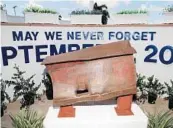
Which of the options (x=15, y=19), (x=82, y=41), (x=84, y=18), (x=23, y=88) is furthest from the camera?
(x=15, y=19)

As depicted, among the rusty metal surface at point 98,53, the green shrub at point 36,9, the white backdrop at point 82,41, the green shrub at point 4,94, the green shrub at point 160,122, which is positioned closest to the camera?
the rusty metal surface at point 98,53

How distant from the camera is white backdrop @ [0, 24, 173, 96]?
7.49 m

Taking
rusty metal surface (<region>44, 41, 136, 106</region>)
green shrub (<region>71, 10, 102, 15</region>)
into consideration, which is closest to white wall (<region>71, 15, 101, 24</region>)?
green shrub (<region>71, 10, 102, 15</region>)

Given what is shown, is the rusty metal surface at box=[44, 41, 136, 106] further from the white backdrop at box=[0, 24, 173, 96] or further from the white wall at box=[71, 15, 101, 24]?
the white wall at box=[71, 15, 101, 24]

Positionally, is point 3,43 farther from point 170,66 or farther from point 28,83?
point 170,66

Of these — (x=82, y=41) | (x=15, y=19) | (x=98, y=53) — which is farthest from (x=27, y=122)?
(x=15, y=19)

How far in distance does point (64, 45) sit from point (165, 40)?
116 inches

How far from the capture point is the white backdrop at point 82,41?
7488 millimetres

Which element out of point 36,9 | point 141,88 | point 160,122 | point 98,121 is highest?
point 36,9

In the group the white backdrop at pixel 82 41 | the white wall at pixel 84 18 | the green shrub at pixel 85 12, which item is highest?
the green shrub at pixel 85 12

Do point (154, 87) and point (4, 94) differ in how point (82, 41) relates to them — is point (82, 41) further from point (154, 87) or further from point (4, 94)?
point (4, 94)

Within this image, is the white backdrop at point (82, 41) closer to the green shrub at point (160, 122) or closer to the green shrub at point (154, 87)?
the green shrub at point (154, 87)

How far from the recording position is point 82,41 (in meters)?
7.74

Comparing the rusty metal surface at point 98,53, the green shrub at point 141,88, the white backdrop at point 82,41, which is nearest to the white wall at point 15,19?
the white backdrop at point 82,41
